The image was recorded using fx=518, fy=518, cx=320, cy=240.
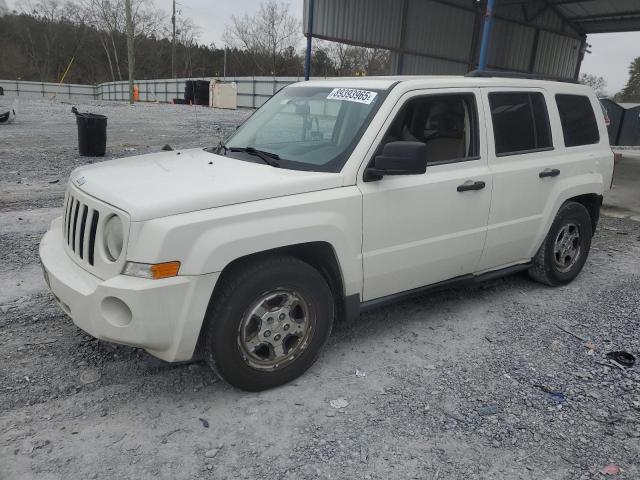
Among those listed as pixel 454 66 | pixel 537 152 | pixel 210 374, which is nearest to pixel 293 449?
pixel 210 374

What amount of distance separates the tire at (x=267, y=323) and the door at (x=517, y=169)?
171 cm

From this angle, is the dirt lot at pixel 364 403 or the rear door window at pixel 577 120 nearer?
the dirt lot at pixel 364 403

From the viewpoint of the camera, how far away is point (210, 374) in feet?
11.0

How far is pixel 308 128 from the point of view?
3885 millimetres

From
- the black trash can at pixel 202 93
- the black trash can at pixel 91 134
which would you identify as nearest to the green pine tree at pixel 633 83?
the black trash can at pixel 202 93

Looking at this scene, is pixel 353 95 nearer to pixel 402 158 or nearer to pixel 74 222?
pixel 402 158

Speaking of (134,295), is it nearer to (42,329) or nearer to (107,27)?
(42,329)

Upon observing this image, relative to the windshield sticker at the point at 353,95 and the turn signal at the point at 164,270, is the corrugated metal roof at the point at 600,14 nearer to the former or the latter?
the windshield sticker at the point at 353,95

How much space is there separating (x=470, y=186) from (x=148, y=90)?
148 ft

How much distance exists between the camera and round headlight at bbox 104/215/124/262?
273cm

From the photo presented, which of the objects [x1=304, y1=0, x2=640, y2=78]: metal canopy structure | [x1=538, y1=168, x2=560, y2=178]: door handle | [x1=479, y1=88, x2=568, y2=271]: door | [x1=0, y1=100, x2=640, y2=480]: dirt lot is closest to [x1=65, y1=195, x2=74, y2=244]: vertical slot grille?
[x1=0, y1=100, x2=640, y2=480]: dirt lot

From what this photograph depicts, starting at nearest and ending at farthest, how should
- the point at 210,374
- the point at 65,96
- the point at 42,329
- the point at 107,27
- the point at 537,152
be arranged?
the point at 210,374 < the point at 42,329 < the point at 537,152 < the point at 65,96 < the point at 107,27

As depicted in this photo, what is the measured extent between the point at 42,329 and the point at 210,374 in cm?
136

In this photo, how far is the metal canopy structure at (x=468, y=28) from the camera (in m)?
14.7
